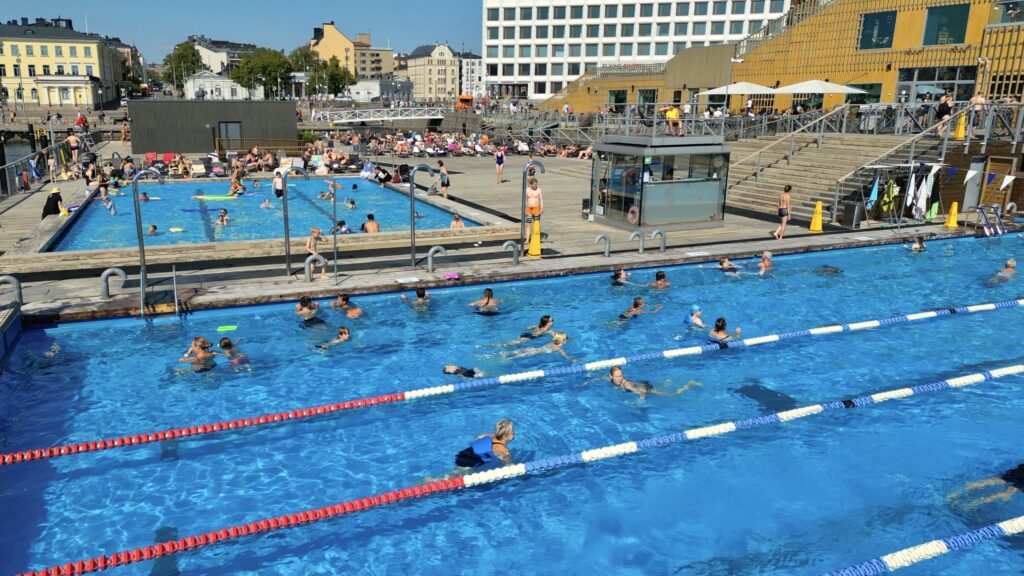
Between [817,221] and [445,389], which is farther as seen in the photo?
[817,221]

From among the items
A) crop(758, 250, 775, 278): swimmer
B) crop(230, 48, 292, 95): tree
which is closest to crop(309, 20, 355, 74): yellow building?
crop(230, 48, 292, 95): tree

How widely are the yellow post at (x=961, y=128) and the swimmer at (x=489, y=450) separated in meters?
21.9

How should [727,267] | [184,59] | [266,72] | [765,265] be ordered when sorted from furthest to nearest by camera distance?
[184,59], [266,72], [765,265], [727,267]

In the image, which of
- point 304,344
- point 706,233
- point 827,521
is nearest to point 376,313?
point 304,344

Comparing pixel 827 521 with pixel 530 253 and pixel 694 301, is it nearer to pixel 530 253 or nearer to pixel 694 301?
pixel 694 301

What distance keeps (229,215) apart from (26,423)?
→ 14.5m

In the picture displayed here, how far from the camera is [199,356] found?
1088 centimetres

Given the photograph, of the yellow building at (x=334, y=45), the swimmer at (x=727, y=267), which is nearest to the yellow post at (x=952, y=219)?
the swimmer at (x=727, y=267)

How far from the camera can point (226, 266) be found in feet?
50.8

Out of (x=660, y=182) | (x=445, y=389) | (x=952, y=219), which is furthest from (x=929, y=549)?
(x=952, y=219)

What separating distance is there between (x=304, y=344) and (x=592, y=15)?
7851 centimetres

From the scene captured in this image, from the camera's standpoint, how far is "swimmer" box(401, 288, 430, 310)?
13.4m

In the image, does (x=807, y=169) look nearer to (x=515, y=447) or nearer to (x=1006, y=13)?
(x=1006, y=13)

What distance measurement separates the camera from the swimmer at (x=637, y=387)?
10523 mm
